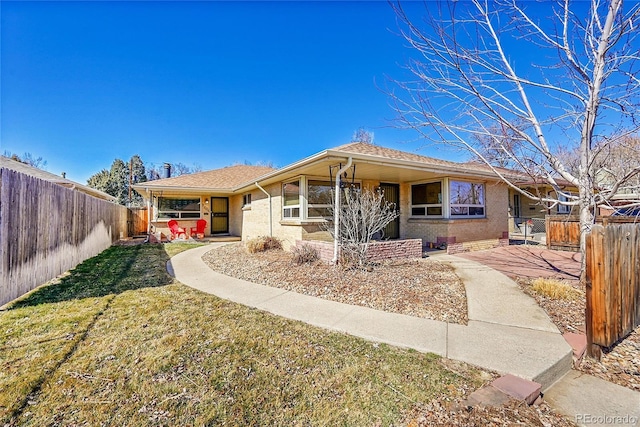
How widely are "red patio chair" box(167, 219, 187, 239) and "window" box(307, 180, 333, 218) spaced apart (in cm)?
881

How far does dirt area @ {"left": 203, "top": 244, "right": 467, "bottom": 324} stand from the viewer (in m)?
4.39

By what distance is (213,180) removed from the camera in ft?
53.1

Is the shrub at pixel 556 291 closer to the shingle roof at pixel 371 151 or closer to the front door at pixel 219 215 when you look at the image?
the shingle roof at pixel 371 151

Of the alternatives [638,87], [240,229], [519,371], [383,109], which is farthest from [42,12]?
[638,87]

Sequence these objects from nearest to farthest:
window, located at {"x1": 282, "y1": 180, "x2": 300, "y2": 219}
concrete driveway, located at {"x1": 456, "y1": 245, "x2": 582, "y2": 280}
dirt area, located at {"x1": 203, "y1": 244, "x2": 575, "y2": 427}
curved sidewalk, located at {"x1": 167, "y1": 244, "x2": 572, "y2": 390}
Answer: dirt area, located at {"x1": 203, "y1": 244, "x2": 575, "y2": 427}
curved sidewalk, located at {"x1": 167, "y1": 244, "x2": 572, "y2": 390}
concrete driveway, located at {"x1": 456, "y1": 245, "x2": 582, "y2": 280}
window, located at {"x1": 282, "y1": 180, "x2": 300, "y2": 219}

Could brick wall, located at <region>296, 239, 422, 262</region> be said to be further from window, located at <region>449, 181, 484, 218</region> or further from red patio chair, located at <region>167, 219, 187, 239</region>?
red patio chair, located at <region>167, 219, 187, 239</region>

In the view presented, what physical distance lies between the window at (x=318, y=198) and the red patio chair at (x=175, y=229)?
881 cm

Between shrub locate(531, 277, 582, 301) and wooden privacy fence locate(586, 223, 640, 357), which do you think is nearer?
wooden privacy fence locate(586, 223, 640, 357)

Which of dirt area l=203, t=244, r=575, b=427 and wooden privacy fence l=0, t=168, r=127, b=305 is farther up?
wooden privacy fence l=0, t=168, r=127, b=305

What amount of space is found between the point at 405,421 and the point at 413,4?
5357 mm

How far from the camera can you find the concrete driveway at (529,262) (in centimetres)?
639

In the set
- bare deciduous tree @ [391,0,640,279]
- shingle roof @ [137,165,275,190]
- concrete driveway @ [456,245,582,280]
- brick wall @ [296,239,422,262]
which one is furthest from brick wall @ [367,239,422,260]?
shingle roof @ [137,165,275,190]

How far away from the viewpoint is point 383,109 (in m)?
5.54

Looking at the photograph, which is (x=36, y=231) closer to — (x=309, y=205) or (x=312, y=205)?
(x=309, y=205)
